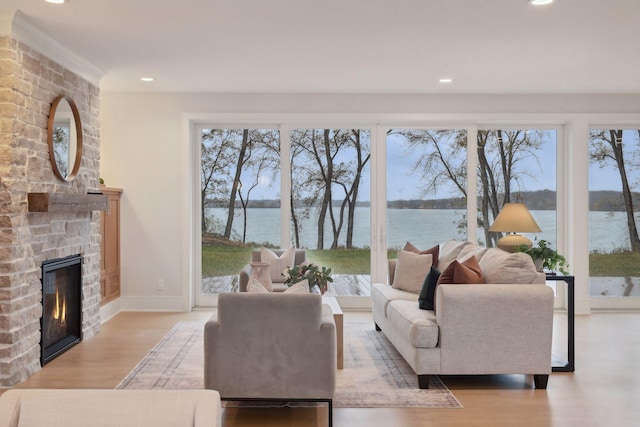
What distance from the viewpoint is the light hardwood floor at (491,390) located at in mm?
3621

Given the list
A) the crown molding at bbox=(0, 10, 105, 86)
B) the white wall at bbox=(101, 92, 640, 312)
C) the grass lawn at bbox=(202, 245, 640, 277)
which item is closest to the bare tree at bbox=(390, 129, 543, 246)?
the white wall at bbox=(101, 92, 640, 312)

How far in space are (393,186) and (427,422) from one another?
4.14m

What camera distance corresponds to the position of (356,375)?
4.55 metres

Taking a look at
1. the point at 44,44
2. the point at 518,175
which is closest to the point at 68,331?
the point at 44,44

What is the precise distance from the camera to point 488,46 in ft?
16.7

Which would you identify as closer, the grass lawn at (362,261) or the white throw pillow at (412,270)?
the white throw pillow at (412,270)

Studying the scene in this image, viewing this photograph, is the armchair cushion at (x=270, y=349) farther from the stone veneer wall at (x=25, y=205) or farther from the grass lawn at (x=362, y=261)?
the grass lawn at (x=362, y=261)

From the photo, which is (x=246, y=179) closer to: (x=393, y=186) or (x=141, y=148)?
(x=141, y=148)

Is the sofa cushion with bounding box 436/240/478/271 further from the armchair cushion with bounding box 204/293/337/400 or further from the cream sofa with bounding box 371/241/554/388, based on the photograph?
the armchair cushion with bounding box 204/293/337/400

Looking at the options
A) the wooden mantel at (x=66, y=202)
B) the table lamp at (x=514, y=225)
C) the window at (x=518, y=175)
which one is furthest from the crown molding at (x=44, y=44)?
the window at (x=518, y=175)

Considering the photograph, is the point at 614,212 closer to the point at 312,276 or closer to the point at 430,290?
the point at 430,290

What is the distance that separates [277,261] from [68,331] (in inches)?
85.8

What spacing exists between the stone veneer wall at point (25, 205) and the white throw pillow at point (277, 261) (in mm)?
1970

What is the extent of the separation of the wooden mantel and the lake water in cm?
205
